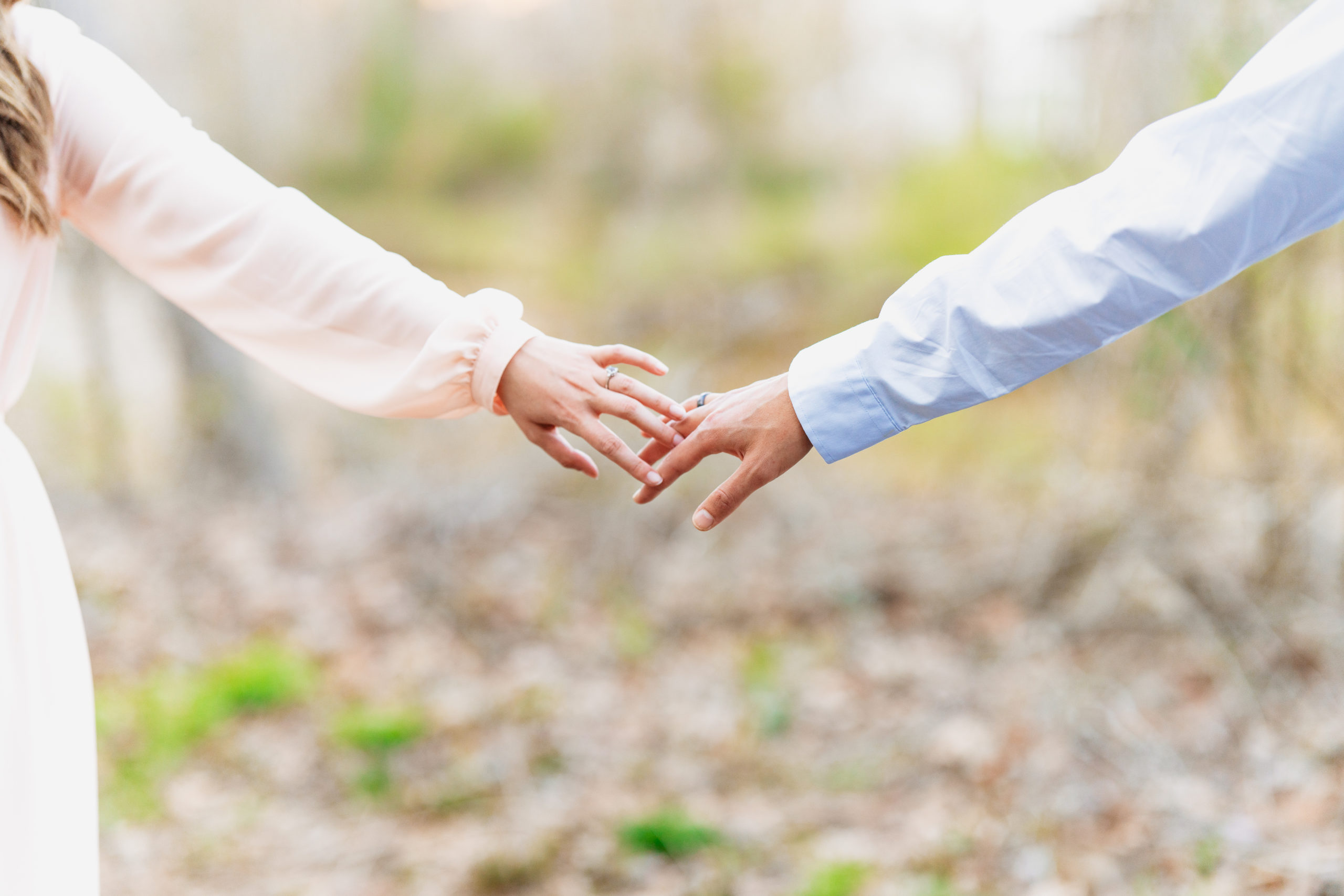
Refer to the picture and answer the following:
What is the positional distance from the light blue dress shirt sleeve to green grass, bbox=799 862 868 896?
1302mm

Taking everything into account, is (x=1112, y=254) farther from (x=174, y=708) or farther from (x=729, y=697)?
(x=174, y=708)

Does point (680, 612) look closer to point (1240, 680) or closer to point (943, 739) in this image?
point (943, 739)

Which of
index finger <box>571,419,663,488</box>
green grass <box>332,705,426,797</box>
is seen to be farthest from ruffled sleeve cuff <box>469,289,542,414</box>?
green grass <box>332,705,426,797</box>

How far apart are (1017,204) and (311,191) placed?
15.1 feet

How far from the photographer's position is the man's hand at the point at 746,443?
5.38 feet

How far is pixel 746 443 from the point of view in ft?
5.50

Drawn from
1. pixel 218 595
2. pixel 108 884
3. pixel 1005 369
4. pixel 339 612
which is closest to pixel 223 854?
pixel 108 884

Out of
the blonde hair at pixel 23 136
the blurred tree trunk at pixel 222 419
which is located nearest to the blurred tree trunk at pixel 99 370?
the blurred tree trunk at pixel 222 419

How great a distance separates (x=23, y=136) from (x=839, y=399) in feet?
3.77

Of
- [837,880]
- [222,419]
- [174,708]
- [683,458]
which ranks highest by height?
[222,419]

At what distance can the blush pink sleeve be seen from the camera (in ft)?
4.54

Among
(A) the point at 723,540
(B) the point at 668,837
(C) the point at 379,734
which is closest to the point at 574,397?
(B) the point at 668,837

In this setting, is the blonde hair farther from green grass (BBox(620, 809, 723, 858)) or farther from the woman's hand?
green grass (BBox(620, 809, 723, 858))

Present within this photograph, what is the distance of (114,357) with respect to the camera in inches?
219
